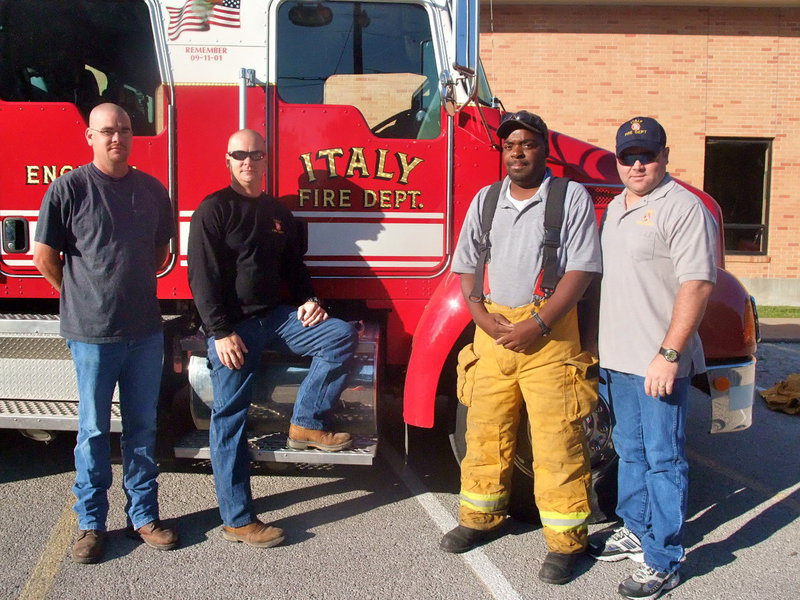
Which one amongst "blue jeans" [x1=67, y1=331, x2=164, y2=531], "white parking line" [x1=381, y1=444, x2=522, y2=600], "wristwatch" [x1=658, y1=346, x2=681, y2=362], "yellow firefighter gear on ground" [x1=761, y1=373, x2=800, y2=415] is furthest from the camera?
"yellow firefighter gear on ground" [x1=761, y1=373, x2=800, y2=415]

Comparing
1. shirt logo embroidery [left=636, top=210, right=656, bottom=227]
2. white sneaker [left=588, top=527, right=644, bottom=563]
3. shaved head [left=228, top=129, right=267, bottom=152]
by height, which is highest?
shaved head [left=228, top=129, right=267, bottom=152]

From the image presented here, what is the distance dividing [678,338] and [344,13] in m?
2.45

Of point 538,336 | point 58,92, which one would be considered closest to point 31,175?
point 58,92

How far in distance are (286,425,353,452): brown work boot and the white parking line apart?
661 millimetres

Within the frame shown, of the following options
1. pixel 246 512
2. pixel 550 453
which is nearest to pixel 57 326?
pixel 246 512

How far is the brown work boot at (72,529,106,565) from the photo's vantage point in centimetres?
335

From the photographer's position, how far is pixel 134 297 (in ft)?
11.0

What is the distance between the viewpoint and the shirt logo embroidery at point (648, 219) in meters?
3.09

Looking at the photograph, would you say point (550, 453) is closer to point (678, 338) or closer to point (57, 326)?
point (678, 338)

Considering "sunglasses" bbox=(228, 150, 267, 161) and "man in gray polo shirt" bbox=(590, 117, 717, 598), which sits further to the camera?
"sunglasses" bbox=(228, 150, 267, 161)

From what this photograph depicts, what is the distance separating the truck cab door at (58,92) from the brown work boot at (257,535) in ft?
6.06

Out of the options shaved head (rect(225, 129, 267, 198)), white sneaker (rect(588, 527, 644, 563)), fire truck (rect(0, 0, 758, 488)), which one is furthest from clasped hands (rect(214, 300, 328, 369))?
white sneaker (rect(588, 527, 644, 563))

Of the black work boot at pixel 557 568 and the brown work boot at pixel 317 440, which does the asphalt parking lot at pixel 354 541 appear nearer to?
the black work boot at pixel 557 568

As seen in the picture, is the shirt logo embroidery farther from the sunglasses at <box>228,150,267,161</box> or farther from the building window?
the building window
